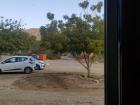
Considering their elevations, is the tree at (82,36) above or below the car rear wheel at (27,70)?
above

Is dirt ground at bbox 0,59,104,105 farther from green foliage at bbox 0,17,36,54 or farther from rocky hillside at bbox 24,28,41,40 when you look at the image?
rocky hillside at bbox 24,28,41,40

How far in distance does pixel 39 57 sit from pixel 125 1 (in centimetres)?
103

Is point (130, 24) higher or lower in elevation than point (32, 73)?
higher

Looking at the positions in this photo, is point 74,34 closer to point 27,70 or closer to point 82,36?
point 82,36

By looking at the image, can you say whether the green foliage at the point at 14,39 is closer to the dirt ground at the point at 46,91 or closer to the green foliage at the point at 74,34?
the green foliage at the point at 74,34

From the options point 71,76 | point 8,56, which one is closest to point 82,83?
point 71,76

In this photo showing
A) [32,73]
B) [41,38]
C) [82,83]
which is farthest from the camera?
[82,83]

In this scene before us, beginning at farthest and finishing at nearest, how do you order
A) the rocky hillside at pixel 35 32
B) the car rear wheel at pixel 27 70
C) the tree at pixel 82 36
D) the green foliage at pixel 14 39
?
1. the car rear wheel at pixel 27 70
2. the tree at pixel 82 36
3. the green foliage at pixel 14 39
4. the rocky hillside at pixel 35 32

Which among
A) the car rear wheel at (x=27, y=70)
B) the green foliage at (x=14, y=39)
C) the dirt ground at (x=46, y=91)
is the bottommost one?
the dirt ground at (x=46, y=91)

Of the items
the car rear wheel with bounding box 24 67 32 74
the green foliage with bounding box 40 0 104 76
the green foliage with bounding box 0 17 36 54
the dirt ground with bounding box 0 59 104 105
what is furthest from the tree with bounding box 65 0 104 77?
the car rear wheel with bounding box 24 67 32 74

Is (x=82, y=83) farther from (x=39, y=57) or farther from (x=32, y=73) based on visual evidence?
(x=39, y=57)

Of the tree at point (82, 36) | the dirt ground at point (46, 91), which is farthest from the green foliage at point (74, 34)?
the dirt ground at point (46, 91)

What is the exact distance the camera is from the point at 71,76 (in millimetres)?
2561

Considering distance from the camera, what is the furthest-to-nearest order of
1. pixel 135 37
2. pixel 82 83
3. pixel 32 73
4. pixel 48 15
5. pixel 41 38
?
pixel 82 83
pixel 32 73
pixel 48 15
pixel 41 38
pixel 135 37
